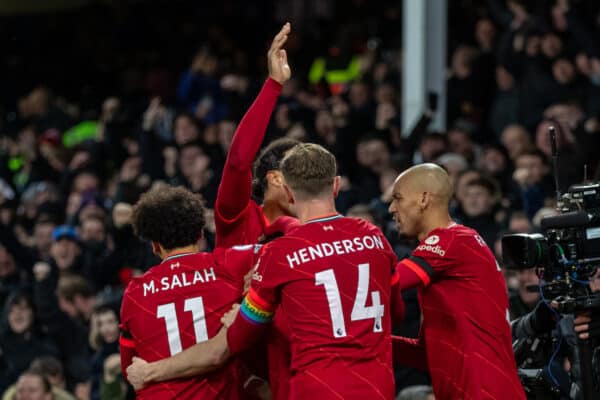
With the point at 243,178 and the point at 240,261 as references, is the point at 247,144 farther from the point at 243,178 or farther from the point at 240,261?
the point at 240,261

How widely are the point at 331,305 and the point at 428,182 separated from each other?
0.86 m

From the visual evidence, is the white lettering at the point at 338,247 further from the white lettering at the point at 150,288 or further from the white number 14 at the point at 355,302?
the white lettering at the point at 150,288

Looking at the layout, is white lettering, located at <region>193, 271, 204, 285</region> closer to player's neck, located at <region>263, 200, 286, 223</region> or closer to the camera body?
player's neck, located at <region>263, 200, 286, 223</region>

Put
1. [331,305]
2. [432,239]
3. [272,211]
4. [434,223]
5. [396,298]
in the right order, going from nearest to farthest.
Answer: [331,305] < [396,298] < [432,239] < [434,223] < [272,211]

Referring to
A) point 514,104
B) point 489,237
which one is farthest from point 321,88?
point 489,237

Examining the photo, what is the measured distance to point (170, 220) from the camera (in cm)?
510

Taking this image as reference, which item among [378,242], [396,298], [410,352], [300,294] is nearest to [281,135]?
[410,352]

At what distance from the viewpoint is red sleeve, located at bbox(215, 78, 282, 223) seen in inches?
202

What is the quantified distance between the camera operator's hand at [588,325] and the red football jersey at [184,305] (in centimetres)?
140

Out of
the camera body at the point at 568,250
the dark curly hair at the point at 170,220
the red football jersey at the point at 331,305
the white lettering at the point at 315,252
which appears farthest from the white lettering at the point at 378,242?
the dark curly hair at the point at 170,220

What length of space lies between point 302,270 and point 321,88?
8.12 m

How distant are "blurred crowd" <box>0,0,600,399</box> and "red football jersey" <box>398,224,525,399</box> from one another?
6.61ft

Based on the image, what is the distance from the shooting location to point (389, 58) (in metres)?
12.4

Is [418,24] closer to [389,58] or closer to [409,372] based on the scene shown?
[389,58]
